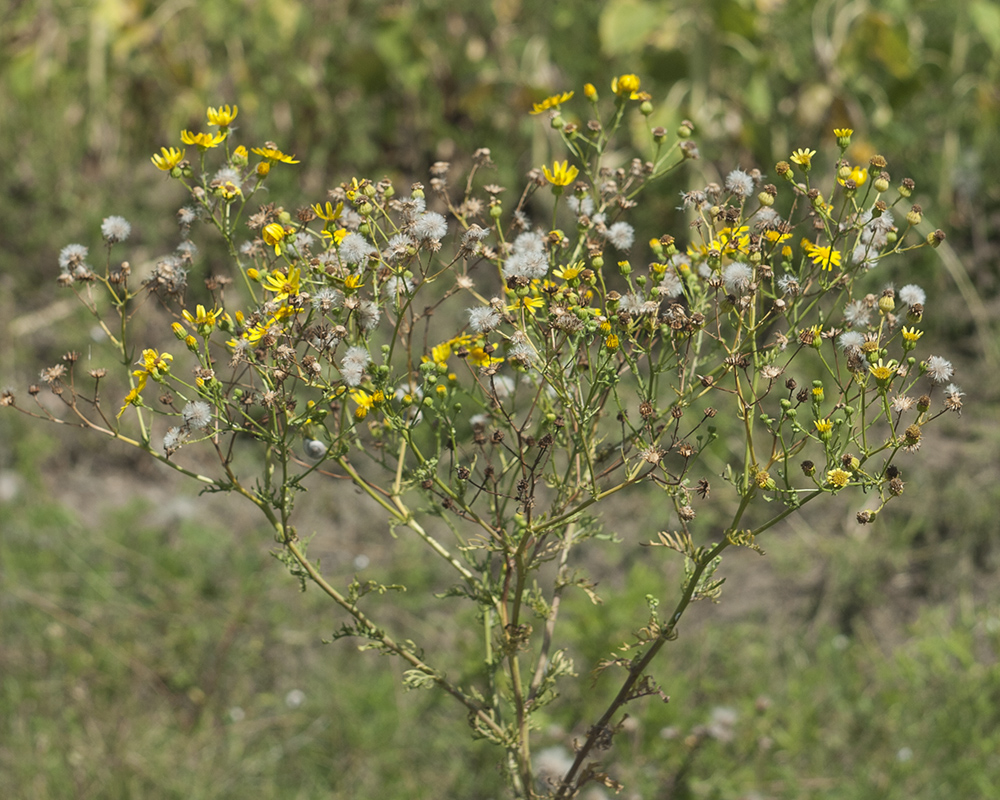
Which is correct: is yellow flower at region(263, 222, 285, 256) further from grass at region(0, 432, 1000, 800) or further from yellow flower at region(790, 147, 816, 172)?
grass at region(0, 432, 1000, 800)

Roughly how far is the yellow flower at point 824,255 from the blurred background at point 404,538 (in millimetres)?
1356

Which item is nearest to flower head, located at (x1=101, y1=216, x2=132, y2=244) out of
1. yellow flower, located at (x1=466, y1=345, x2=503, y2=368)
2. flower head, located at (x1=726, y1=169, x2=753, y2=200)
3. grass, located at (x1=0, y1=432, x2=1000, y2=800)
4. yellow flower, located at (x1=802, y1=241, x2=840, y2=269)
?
yellow flower, located at (x1=466, y1=345, x2=503, y2=368)

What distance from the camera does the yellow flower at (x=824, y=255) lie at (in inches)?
51.0

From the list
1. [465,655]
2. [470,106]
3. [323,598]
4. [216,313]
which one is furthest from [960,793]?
[470,106]

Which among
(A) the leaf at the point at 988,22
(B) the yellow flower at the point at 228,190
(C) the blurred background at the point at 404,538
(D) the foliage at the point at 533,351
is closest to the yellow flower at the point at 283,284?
(D) the foliage at the point at 533,351

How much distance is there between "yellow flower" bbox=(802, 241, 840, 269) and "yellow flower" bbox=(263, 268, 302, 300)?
722mm

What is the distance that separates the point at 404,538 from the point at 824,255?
9.10ft

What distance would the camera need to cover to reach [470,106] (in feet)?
15.5

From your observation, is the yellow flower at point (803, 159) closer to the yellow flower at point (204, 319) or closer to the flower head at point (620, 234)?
the flower head at point (620, 234)

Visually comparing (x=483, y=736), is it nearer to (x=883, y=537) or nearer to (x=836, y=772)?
(x=836, y=772)

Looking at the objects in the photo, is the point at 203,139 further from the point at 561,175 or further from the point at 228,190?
the point at 561,175

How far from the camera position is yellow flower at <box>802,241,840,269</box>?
1294mm

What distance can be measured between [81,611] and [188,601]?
39 centimetres

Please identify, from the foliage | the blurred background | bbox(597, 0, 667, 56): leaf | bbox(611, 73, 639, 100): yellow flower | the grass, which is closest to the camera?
the foliage
